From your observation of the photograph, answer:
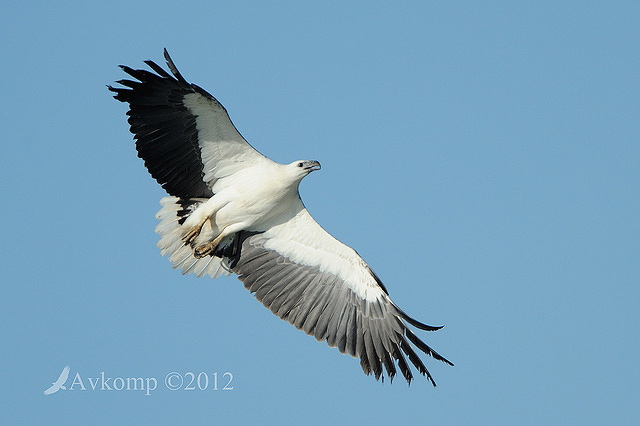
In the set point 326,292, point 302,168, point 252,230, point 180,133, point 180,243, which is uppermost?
point 302,168

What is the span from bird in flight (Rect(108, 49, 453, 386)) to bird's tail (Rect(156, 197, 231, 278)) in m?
0.01

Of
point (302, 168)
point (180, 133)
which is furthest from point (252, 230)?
point (180, 133)

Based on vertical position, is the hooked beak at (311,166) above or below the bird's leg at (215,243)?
above

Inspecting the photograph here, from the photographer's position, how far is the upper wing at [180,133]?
428 inches

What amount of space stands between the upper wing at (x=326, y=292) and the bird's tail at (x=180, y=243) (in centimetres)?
28

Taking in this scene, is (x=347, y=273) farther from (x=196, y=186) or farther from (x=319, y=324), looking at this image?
(x=196, y=186)

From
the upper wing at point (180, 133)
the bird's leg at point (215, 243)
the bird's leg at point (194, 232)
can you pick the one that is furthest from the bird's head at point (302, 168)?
the bird's leg at point (194, 232)

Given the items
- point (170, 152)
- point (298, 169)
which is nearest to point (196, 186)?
point (170, 152)

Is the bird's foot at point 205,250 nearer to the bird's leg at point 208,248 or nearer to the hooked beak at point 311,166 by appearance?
the bird's leg at point 208,248

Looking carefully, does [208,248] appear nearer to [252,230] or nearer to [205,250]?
[205,250]

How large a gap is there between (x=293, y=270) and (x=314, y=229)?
0.61 m

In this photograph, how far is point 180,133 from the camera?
37.0 feet

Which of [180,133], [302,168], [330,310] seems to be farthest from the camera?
→ [330,310]

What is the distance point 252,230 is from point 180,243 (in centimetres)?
96
